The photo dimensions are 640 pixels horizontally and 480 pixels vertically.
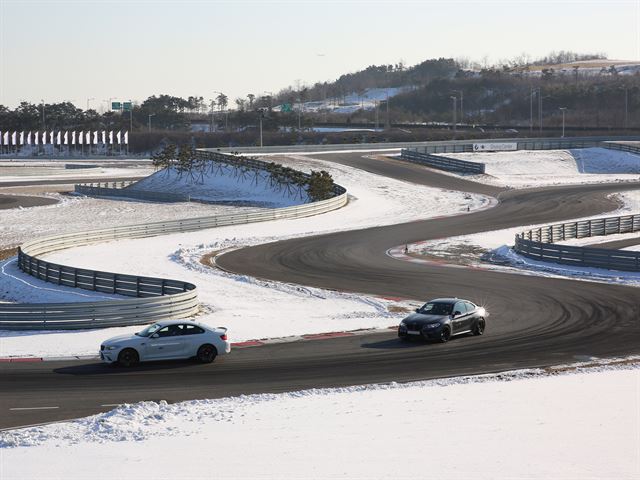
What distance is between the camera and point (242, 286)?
40.6 metres

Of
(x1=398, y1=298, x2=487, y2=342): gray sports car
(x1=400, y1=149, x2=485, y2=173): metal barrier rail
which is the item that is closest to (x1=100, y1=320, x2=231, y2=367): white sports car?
(x1=398, y1=298, x2=487, y2=342): gray sports car

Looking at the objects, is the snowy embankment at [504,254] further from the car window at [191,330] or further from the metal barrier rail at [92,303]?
the car window at [191,330]

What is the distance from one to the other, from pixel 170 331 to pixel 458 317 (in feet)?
29.3

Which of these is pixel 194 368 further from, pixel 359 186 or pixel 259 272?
pixel 359 186

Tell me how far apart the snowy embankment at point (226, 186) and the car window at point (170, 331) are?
5526 centimetres

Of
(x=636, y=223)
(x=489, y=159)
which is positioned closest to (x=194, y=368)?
(x=636, y=223)

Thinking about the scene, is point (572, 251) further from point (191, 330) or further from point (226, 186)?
point (226, 186)

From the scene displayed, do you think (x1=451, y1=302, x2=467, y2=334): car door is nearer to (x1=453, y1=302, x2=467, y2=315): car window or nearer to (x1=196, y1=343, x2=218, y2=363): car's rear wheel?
(x1=453, y1=302, x2=467, y2=315): car window

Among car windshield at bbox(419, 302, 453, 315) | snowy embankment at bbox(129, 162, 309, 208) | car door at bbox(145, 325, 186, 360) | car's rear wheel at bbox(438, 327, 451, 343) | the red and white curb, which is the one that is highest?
snowy embankment at bbox(129, 162, 309, 208)

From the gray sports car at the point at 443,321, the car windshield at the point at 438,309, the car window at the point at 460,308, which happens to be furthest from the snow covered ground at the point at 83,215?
the car window at the point at 460,308

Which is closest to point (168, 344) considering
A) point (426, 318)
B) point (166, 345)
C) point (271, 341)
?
point (166, 345)

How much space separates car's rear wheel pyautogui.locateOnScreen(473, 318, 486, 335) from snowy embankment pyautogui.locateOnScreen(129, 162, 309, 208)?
52.1m

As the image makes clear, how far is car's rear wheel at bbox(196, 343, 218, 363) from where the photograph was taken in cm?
2652

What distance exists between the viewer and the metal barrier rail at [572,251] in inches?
1740
